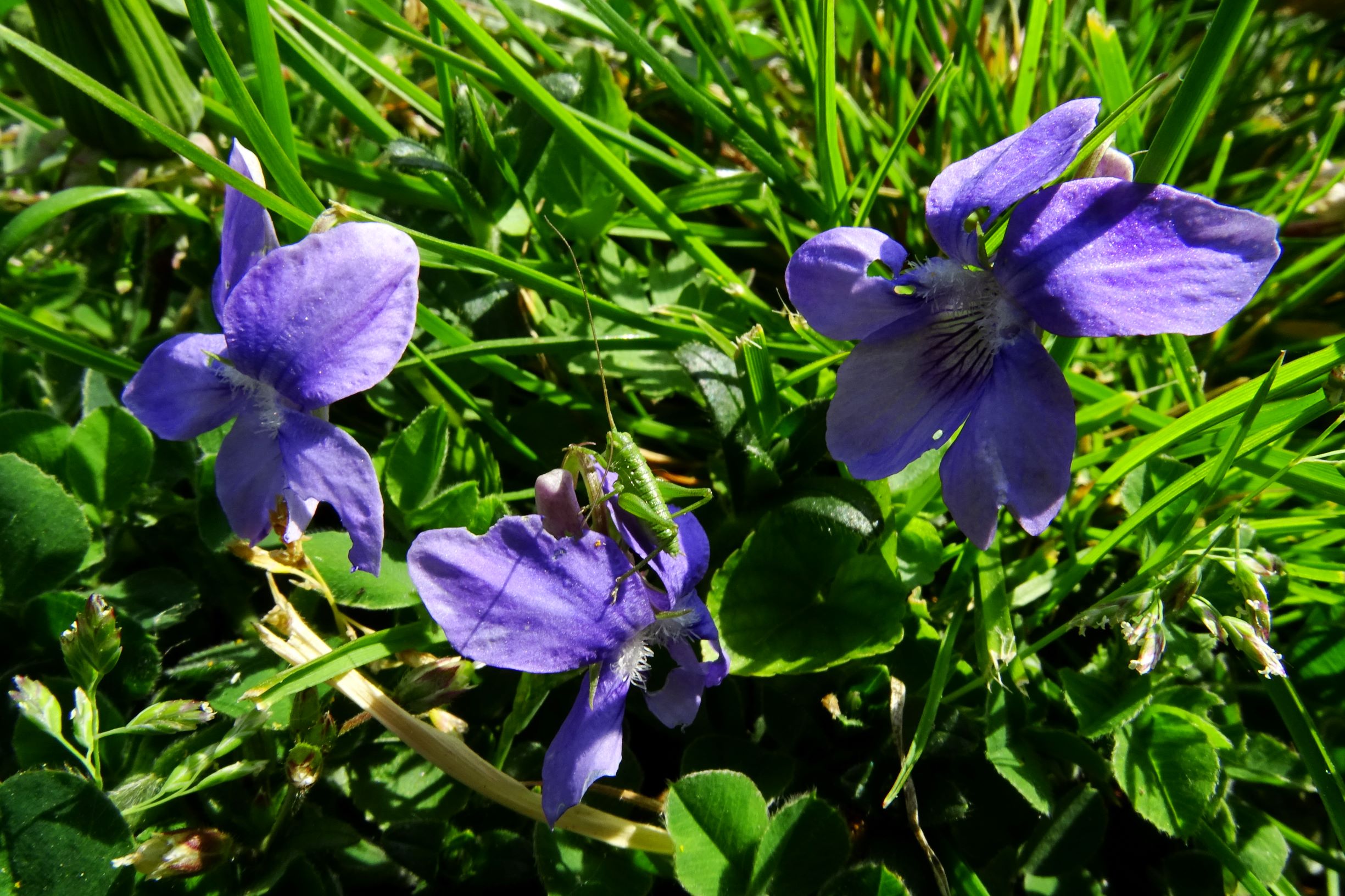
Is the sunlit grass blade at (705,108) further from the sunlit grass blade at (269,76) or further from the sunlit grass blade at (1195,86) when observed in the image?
the sunlit grass blade at (1195,86)

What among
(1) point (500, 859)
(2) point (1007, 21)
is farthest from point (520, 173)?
(2) point (1007, 21)

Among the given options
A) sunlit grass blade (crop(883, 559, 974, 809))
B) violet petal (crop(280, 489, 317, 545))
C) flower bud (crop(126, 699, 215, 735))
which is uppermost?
violet petal (crop(280, 489, 317, 545))

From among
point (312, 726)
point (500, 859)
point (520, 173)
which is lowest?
point (500, 859)

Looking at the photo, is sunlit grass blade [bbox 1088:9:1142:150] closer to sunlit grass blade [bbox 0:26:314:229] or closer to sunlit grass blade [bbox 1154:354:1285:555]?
sunlit grass blade [bbox 1154:354:1285:555]

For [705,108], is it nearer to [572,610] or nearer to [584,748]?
[572,610]

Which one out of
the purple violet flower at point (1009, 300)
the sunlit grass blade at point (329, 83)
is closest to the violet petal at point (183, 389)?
the sunlit grass blade at point (329, 83)

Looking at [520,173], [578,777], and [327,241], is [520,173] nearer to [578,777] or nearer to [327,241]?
[327,241]

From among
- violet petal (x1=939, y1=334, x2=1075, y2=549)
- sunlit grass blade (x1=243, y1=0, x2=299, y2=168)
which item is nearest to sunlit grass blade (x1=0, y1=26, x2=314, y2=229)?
sunlit grass blade (x1=243, y1=0, x2=299, y2=168)
